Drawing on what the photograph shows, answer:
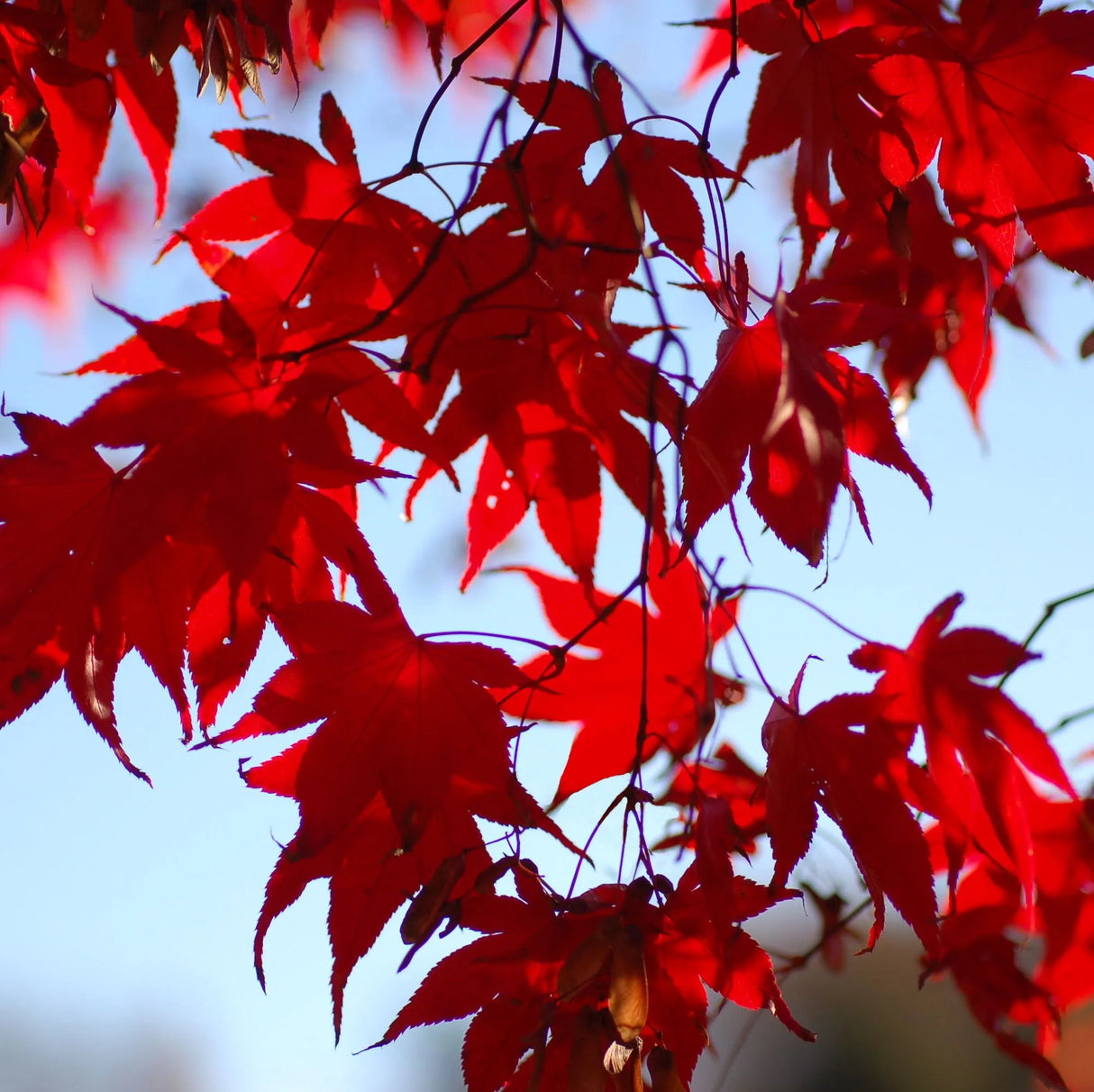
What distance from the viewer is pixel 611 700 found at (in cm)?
94

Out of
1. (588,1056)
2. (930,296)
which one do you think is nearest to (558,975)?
(588,1056)

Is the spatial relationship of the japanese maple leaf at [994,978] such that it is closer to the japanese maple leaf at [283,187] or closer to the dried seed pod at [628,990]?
the dried seed pod at [628,990]

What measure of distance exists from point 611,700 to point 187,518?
1.25 feet

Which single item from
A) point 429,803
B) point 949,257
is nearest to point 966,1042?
point 949,257

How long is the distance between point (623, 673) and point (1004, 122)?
1.74 ft

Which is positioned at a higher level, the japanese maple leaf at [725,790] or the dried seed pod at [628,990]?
the japanese maple leaf at [725,790]

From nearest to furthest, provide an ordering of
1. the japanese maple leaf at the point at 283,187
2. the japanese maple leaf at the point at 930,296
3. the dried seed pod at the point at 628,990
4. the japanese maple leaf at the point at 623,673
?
the dried seed pod at the point at 628,990
the japanese maple leaf at the point at 283,187
the japanese maple leaf at the point at 623,673
the japanese maple leaf at the point at 930,296

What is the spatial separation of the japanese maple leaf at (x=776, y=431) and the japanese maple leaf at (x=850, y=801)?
15cm

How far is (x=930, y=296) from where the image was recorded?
139 cm

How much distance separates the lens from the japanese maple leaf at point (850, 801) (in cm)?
75

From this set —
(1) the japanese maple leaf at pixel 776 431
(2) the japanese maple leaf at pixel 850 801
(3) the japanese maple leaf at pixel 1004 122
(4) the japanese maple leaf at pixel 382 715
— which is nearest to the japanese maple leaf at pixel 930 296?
(3) the japanese maple leaf at pixel 1004 122

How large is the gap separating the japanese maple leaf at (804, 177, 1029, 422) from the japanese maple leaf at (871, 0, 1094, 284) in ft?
0.45

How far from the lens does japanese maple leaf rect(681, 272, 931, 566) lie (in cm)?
69

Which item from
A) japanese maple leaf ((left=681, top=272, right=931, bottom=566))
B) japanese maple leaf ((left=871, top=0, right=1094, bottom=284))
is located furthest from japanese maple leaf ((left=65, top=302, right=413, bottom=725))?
japanese maple leaf ((left=871, top=0, right=1094, bottom=284))
